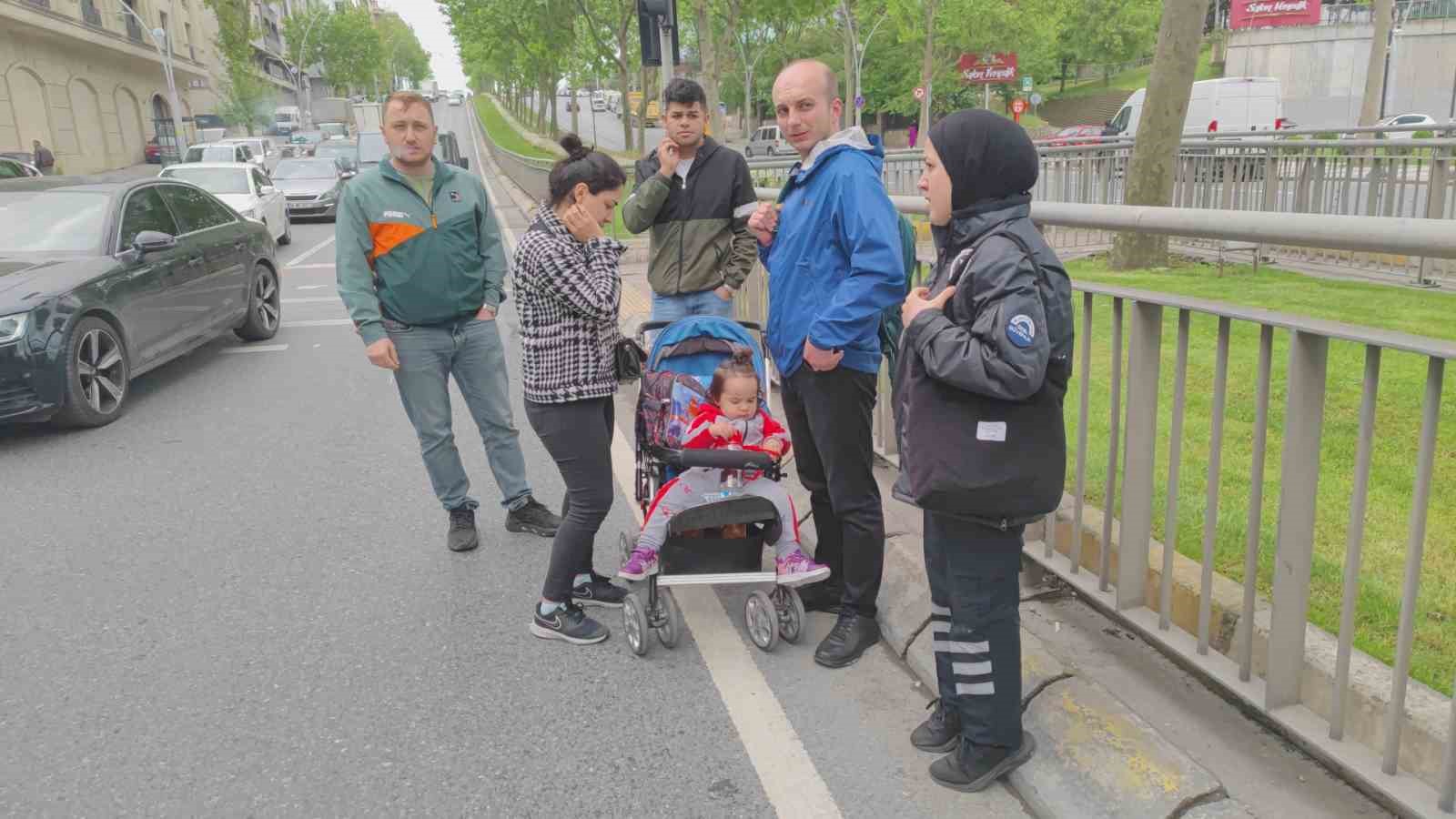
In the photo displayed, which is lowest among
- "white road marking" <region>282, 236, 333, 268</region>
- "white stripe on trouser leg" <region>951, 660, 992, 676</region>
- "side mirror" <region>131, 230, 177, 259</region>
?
"white road marking" <region>282, 236, 333, 268</region>

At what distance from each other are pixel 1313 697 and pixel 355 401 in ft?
21.8

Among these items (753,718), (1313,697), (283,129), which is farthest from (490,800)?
(283,129)

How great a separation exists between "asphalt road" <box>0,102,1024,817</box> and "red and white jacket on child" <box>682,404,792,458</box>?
0.71 meters

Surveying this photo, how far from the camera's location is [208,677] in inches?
144

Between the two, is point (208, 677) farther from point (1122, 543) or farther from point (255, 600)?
point (1122, 543)

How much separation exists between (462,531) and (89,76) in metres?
52.5

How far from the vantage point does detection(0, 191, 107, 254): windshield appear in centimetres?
768

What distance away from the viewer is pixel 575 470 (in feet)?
12.6

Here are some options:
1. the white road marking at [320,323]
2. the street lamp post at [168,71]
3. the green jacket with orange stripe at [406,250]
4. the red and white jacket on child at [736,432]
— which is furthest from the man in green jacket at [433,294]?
the street lamp post at [168,71]

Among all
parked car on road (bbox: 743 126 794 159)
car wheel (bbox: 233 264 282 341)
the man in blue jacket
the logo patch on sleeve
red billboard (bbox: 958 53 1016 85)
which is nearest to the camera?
the logo patch on sleeve

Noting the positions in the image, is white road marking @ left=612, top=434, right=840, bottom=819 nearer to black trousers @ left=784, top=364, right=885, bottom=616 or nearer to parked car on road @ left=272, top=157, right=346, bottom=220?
black trousers @ left=784, top=364, right=885, bottom=616

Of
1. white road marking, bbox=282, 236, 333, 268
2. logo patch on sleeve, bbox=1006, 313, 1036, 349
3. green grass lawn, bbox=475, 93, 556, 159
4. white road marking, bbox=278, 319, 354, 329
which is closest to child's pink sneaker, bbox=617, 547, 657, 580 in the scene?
logo patch on sleeve, bbox=1006, 313, 1036, 349

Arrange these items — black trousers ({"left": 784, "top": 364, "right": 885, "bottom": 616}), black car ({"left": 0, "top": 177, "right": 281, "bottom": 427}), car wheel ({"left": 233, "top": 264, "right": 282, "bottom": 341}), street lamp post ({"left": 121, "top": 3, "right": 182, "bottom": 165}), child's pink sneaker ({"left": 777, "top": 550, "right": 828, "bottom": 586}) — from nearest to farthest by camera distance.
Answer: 1. black trousers ({"left": 784, "top": 364, "right": 885, "bottom": 616})
2. child's pink sneaker ({"left": 777, "top": 550, "right": 828, "bottom": 586})
3. black car ({"left": 0, "top": 177, "right": 281, "bottom": 427})
4. car wheel ({"left": 233, "top": 264, "right": 282, "bottom": 341})
5. street lamp post ({"left": 121, "top": 3, "right": 182, "bottom": 165})

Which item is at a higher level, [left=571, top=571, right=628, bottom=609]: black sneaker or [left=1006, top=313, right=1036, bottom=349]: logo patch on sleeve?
[left=1006, top=313, right=1036, bottom=349]: logo patch on sleeve
